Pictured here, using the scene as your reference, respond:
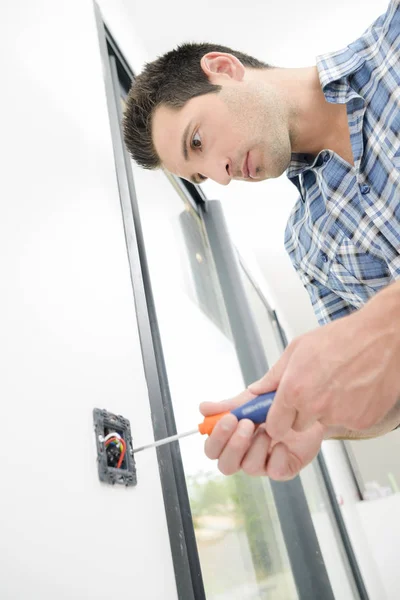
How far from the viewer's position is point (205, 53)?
1306 millimetres

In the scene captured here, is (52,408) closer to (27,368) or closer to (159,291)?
(27,368)

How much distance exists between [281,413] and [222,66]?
101 centimetres

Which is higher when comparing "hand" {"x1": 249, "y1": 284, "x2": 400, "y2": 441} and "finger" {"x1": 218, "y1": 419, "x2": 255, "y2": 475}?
"hand" {"x1": 249, "y1": 284, "x2": 400, "y2": 441}

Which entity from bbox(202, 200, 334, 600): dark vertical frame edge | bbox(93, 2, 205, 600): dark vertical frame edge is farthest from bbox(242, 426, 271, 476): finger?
bbox(202, 200, 334, 600): dark vertical frame edge

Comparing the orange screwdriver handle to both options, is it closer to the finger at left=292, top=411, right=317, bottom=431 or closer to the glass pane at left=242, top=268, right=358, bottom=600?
the finger at left=292, top=411, right=317, bottom=431

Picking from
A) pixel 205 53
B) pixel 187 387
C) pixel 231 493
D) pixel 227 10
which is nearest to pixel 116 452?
pixel 187 387

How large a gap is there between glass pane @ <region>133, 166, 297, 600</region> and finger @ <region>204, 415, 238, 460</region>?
554mm

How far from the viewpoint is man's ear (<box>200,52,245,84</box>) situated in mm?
1228

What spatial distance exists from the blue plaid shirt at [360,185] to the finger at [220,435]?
1.80 ft

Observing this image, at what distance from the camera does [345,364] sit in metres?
0.55

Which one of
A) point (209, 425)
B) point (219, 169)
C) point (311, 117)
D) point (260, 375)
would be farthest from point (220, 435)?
point (260, 375)

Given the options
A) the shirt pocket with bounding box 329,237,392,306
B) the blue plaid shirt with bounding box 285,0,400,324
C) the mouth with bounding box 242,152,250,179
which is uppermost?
the mouth with bounding box 242,152,250,179

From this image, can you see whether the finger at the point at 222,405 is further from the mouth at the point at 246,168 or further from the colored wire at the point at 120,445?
the mouth at the point at 246,168

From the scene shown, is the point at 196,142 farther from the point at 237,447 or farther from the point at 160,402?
the point at 237,447
